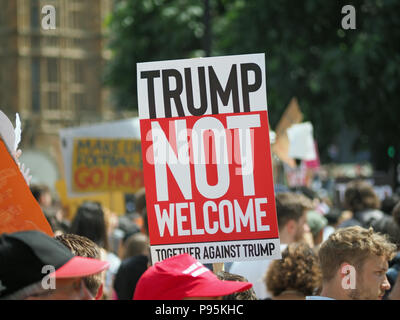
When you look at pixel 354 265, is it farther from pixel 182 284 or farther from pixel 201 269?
pixel 182 284

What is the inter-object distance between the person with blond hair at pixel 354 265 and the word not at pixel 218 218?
296mm

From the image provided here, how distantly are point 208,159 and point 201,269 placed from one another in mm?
917

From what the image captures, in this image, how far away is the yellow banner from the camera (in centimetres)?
1098

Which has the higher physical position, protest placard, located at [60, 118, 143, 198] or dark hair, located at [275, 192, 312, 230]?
protest placard, located at [60, 118, 143, 198]

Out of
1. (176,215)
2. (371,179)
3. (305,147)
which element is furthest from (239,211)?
(371,179)

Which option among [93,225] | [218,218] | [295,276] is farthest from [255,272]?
[93,225]

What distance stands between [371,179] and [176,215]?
9.13 meters

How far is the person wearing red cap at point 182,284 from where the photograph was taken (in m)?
2.77

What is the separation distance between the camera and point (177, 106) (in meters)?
3.78

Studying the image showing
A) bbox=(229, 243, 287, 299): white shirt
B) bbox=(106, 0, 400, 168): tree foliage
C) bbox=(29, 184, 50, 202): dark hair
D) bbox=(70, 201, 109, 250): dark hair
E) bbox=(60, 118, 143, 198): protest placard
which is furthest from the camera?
bbox=(106, 0, 400, 168): tree foliage

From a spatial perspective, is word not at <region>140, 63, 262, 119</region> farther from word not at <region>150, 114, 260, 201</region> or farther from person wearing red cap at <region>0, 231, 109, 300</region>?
person wearing red cap at <region>0, 231, 109, 300</region>

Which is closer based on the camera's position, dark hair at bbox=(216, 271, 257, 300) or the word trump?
dark hair at bbox=(216, 271, 257, 300)

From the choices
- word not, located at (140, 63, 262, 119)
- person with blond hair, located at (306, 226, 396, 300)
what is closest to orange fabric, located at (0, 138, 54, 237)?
word not, located at (140, 63, 262, 119)
